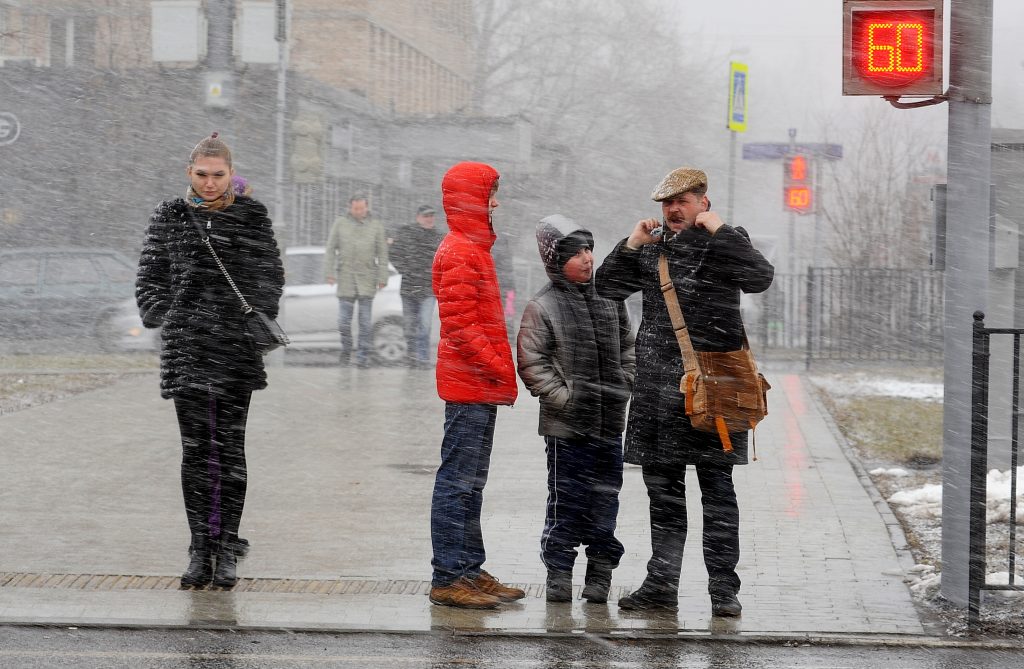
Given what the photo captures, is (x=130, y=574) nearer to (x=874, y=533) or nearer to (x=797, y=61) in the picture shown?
(x=874, y=533)

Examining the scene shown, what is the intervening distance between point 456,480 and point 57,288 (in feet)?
56.3

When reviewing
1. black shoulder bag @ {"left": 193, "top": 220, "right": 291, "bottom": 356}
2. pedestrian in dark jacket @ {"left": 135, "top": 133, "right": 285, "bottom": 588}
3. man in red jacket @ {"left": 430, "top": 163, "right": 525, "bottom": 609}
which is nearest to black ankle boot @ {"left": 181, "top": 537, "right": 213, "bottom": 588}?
pedestrian in dark jacket @ {"left": 135, "top": 133, "right": 285, "bottom": 588}

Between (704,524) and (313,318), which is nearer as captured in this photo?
(704,524)

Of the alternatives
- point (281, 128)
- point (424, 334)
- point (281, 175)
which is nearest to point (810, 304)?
point (424, 334)

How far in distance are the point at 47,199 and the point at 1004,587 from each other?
2838 centimetres

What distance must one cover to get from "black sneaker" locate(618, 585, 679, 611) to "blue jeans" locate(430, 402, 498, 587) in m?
0.74

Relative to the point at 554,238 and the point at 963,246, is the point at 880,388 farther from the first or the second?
the point at 554,238

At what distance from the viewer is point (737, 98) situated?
969 inches

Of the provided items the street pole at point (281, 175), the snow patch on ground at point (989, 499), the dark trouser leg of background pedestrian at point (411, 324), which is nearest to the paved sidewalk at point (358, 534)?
the snow patch on ground at point (989, 499)

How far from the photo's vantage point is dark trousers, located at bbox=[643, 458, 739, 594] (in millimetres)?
6664

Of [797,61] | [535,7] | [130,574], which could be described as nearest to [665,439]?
[130,574]

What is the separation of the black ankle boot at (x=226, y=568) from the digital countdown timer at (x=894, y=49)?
135 inches

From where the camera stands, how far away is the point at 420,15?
52.2 meters

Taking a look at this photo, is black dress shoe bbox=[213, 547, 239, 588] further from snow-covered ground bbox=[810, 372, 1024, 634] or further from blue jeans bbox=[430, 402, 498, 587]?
snow-covered ground bbox=[810, 372, 1024, 634]
